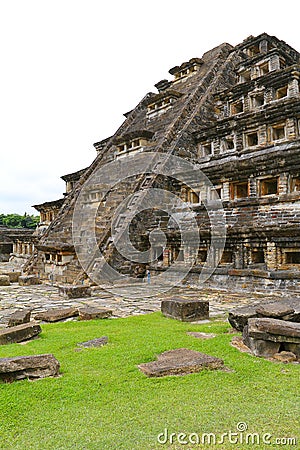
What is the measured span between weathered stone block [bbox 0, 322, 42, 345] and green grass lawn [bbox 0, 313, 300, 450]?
0.64 meters

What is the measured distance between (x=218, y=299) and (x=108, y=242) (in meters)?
6.37

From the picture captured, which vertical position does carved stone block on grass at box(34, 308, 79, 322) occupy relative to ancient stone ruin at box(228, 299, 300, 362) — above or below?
below

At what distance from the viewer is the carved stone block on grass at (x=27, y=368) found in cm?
420

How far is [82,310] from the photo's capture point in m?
8.67

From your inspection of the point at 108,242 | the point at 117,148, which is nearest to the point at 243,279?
the point at 108,242

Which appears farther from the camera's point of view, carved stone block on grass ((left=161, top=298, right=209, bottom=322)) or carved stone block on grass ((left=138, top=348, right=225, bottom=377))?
carved stone block on grass ((left=161, top=298, right=209, bottom=322))

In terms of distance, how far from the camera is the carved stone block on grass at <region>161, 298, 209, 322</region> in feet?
26.2

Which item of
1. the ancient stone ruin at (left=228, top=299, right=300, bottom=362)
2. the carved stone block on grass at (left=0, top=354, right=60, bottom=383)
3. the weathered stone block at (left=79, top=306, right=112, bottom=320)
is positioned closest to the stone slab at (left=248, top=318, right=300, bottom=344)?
the ancient stone ruin at (left=228, top=299, right=300, bottom=362)

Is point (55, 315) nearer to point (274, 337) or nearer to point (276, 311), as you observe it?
point (276, 311)

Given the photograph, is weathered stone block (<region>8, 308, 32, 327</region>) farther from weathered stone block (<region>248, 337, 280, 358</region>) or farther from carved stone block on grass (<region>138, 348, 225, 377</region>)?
weathered stone block (<region>248, 337, 280, 358</region>)

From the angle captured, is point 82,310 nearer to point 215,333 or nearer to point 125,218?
point 215,333

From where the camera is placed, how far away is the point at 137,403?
12.1ft

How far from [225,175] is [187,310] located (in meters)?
7.90

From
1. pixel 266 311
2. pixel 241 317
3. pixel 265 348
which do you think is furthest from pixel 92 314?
pixel 265 348
